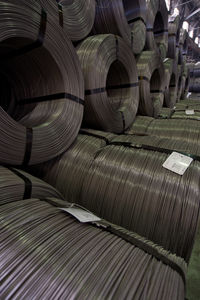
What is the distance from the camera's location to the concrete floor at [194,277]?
35.0 inches

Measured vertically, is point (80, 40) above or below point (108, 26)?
below

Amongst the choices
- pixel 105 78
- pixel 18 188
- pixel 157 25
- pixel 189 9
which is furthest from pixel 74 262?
pixel 189 9

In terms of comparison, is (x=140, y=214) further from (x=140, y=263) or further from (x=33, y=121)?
(x=33, y=121)

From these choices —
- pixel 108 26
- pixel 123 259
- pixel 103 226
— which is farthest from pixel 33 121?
pixel 108 26

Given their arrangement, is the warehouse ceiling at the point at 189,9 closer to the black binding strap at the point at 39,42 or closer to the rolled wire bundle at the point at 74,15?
the rolled wire bundle at the point at 74,15

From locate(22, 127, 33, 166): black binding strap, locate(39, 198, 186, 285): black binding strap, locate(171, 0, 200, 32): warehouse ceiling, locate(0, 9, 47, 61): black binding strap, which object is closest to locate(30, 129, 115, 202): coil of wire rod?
locate(22, 127, 33, 166): black binding strap

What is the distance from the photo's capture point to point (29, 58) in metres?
1.01

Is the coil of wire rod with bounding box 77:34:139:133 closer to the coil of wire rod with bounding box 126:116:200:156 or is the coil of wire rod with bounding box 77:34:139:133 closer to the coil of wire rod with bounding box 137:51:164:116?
the coil of wire rod with bounding box 126:116:200:156

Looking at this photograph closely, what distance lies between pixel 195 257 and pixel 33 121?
1131mm

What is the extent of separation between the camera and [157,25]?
3.13 meters

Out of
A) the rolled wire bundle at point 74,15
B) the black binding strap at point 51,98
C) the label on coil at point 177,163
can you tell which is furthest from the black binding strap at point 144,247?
the rolled wire bundle at point 74,15

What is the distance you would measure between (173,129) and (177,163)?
792 mm

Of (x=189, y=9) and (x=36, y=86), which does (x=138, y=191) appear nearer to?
(x=36, y=86)

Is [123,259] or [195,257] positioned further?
[195,257]
